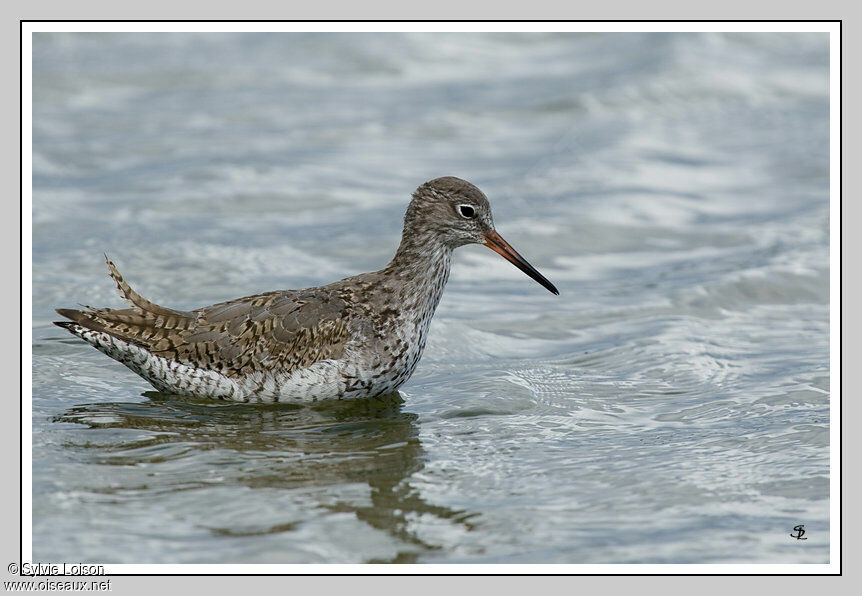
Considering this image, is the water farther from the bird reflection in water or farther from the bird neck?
the bird neck

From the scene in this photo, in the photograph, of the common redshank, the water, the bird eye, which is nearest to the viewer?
the water

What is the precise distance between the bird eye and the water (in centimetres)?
156

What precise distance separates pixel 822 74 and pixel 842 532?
15074mm

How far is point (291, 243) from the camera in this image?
14.0 m

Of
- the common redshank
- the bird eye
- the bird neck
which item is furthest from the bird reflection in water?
the bird eye

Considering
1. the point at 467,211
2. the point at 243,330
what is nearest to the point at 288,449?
the point at 243,330

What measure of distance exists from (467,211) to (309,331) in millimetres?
1684

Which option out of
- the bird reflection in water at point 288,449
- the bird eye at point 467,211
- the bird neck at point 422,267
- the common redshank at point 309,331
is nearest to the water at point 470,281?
the bird reflection in water at point 288,449

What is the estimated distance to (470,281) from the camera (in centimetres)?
1340

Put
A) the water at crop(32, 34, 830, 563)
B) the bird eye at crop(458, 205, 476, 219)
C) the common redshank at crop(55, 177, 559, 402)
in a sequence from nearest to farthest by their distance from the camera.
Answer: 1. the water at crop(32, 34, 830, 563)
2. the common redshank at crop(55, 177, 559, 402)
3. the bird eye at crop(458, 205, 476, 219)

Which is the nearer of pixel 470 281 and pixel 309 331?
pixel 309 331

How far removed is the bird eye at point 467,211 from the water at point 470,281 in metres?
1.56

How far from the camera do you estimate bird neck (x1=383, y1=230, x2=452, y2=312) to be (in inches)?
377

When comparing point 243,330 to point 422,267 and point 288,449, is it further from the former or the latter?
point 422,267
